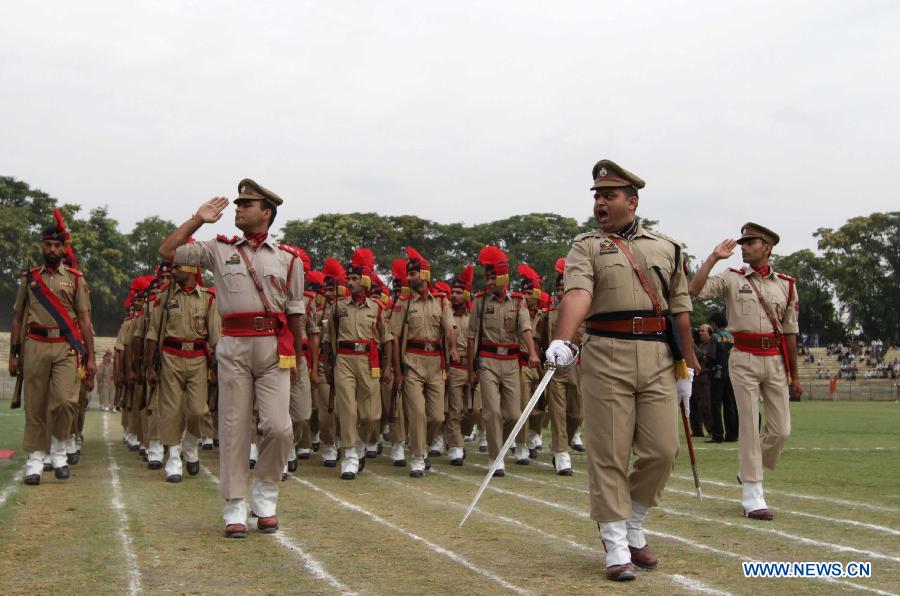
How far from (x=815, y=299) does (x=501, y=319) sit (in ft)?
220

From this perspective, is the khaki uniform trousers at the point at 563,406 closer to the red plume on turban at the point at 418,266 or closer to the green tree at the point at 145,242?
the red plume on turban at the point at 418,266

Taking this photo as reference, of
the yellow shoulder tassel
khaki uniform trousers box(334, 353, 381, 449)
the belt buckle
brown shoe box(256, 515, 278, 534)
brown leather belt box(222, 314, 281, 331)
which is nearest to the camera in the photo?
the belt buckle

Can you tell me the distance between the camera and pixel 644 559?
6746mm

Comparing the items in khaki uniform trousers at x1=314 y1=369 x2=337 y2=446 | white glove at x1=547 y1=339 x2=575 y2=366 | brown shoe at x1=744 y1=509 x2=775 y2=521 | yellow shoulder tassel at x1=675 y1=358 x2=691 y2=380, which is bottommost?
brown shoe at x1=744 y1=509 x2=775 y2=521

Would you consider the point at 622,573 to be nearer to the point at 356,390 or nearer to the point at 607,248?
the point at 607,248

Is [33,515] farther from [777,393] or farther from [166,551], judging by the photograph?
[777,393]

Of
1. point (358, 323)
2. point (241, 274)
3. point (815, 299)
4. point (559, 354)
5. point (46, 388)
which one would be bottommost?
point (46, 388)

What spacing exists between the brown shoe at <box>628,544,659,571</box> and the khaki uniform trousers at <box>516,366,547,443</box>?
309 inches

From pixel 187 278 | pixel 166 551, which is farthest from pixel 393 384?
pixel 166 551

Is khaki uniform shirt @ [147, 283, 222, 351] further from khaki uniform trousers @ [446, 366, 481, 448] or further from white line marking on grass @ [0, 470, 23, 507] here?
khaki uniform trousers @ [446, 366, 481, 448]

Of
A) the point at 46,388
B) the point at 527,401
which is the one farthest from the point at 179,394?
the point at 527,401

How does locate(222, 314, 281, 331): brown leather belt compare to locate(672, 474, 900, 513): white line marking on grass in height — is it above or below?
above

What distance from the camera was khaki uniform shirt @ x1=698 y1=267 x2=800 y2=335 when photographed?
10.0 metres

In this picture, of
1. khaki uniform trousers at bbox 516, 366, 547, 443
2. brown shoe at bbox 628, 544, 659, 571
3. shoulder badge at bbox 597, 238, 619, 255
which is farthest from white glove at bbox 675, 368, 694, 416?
khaki uniform trousers at bbox 516, 366, 547, 443
